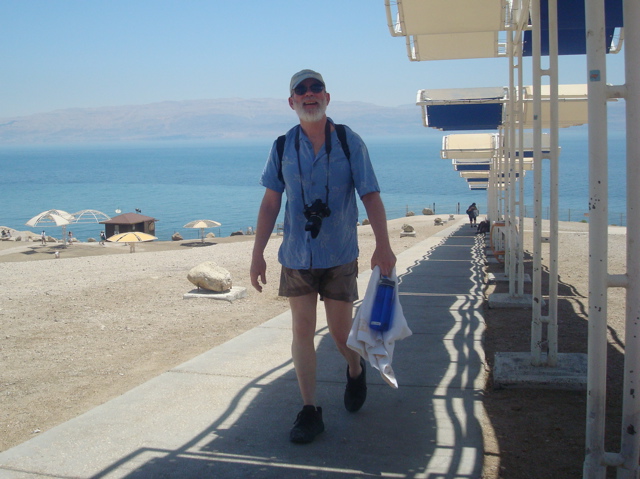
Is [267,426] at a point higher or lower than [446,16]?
lower

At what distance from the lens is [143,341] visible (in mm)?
6645

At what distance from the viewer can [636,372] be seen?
2.75 meters

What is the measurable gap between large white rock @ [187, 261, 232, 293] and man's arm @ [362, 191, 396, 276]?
17.7 ft

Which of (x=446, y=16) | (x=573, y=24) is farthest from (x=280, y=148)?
(x=573, y=24)

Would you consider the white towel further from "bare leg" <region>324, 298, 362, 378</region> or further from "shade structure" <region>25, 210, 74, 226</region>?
"shade structure" <region>25, 210, 74, 226</region>

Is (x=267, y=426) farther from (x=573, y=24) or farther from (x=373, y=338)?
(x=573, y=24)

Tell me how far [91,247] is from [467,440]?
2951 cm

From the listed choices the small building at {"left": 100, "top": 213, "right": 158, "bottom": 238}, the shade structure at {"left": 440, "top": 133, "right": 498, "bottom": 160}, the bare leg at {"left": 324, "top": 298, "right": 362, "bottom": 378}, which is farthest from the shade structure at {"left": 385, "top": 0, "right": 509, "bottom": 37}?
the small building at {"left": 100, "top": 213, "right": 158, "bottom": 238}

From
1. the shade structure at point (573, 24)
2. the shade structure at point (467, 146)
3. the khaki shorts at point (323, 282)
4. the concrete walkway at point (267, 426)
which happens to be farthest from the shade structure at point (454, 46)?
the shade structure at point (467, 146)

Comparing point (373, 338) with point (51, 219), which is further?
point (51, 219)

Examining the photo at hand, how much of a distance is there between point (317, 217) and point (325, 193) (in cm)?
17

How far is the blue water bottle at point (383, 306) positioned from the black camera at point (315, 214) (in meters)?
0.44

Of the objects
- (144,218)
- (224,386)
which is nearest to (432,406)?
(224,386)

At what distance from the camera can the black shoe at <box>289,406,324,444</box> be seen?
11.7 feet
